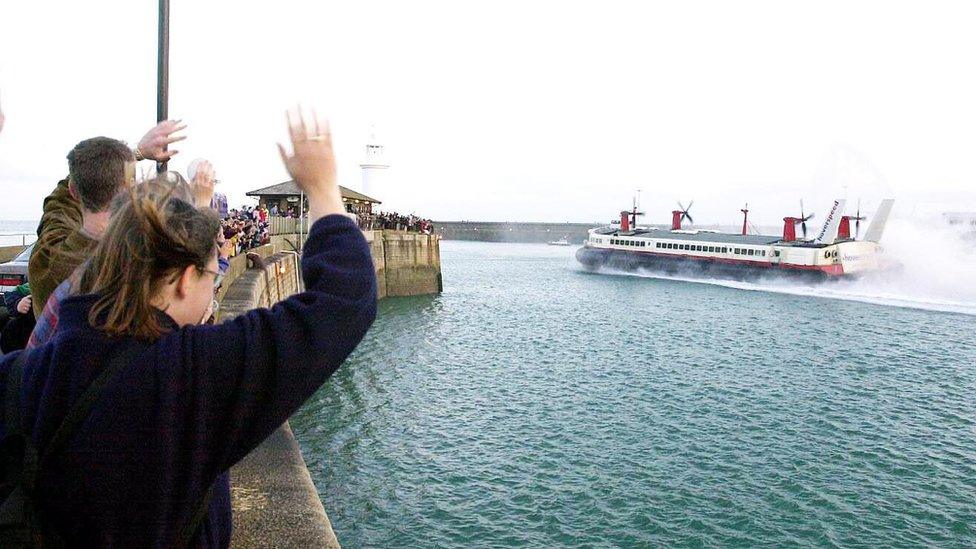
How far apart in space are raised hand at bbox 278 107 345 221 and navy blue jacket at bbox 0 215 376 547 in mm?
193

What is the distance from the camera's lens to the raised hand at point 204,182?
9.17ft

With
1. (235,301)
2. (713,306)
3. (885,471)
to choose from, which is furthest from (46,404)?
(713,306)

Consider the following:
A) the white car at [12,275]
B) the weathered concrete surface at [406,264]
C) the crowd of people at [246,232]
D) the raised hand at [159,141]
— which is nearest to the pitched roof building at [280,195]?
the weathered concrete surface at [406,264]

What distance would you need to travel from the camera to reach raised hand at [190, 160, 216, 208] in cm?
279

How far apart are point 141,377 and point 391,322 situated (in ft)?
95.8

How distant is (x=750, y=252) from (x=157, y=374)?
2163 inches

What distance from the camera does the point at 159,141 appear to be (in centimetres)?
303

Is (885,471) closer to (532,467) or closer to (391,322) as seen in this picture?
(532,467)

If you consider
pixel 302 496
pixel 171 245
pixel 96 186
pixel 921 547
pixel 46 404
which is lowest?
pixel 921 547

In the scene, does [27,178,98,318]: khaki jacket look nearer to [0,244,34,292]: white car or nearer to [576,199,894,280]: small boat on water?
[0,244,34,292]: white car

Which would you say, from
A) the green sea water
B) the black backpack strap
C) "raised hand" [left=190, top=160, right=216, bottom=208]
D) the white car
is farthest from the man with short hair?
the green sea water

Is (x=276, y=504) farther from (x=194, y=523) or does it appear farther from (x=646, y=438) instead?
(x=646, y=438)

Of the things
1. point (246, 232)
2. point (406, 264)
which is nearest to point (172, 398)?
point (246, 232)

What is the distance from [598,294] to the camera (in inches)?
1726
